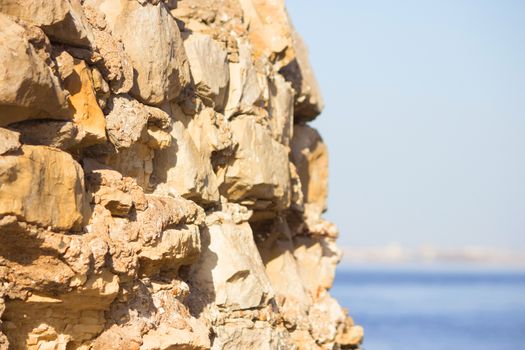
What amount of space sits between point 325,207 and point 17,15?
11.0m

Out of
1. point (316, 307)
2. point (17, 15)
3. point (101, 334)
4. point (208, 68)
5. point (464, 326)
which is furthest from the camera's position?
point (464, 326)

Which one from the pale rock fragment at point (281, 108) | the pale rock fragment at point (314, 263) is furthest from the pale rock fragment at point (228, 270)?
the pale rock fragment at point (314, 263)

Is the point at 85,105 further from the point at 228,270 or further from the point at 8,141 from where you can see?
the point at 228,270

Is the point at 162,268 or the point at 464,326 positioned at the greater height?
the point at 464,326

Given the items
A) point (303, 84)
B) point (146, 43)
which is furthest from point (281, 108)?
point (146, 43)

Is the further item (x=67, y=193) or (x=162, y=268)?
(x=162, y=268)

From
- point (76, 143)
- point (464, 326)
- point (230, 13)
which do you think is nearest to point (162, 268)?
point (76, 143)

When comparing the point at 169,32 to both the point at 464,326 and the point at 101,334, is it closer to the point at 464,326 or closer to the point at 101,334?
the point at 101,334

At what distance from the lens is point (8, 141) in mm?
9078

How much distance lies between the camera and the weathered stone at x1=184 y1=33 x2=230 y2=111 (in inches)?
532

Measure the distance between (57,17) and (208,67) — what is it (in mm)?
3891

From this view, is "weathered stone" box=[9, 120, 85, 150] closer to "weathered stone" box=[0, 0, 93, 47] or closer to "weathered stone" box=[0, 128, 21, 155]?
"weathered stone" box=[0, 128, 21, 155]

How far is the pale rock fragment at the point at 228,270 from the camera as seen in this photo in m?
13.1

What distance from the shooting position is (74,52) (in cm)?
1066
